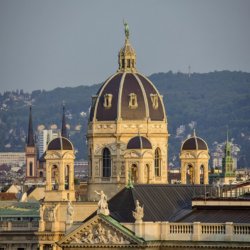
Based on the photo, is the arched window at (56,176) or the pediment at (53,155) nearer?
the arched window at (56,176)

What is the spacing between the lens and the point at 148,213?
335 ft

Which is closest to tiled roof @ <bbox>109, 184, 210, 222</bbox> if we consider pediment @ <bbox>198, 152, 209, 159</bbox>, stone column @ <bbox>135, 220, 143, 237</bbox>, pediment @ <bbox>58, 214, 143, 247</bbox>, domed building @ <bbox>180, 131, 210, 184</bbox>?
pediment @ <bbox>58, 214, 143, 247</bbox>

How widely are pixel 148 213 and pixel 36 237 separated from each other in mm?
32129

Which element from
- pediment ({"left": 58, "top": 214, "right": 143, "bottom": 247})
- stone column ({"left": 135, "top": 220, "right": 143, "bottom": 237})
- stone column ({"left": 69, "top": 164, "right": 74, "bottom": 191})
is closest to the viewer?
stone column ({"left": 135, "top": 220, "right": 143, "bottom": 237})

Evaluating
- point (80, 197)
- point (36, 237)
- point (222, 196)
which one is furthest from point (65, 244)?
point (80, 197)

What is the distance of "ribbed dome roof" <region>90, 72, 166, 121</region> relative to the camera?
141625 millimetres

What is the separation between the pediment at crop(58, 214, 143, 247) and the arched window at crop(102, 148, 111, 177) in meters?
41.0

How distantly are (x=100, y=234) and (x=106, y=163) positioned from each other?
4275cm

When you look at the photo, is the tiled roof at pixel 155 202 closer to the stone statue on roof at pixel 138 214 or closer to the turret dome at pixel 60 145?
the stone statue on roof at pixel 138 214

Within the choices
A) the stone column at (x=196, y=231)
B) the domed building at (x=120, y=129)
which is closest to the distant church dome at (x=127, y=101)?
the domed building at (x=120, y=129)

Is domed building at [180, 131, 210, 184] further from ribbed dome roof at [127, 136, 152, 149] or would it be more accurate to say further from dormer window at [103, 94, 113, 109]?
dormer window at [103, 94, 113, 109]

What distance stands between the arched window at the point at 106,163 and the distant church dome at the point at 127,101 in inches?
82.2

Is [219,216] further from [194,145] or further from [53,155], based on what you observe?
[53,155]

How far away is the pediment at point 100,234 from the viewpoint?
9800 centimetres
